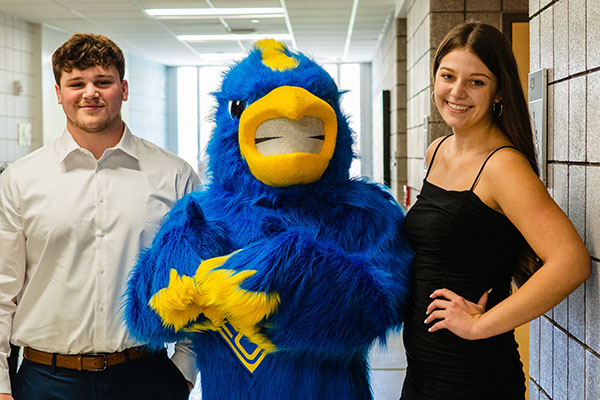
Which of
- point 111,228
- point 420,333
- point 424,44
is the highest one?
point 424,44

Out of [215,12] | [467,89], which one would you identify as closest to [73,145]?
[467,89]

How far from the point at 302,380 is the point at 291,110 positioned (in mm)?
608

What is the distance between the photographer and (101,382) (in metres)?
1.59

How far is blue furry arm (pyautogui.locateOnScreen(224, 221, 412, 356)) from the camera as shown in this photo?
1.27 meters

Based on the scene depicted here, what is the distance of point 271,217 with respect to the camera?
1.43m

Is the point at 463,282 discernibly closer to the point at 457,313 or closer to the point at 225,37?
the point at 457,313

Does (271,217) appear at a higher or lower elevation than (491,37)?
lower

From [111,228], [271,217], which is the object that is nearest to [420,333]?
[271,217]

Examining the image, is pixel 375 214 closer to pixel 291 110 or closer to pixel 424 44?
→ pixel 291 110

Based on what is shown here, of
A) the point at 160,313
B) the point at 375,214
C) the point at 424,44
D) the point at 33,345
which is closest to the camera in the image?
the point at 160,313

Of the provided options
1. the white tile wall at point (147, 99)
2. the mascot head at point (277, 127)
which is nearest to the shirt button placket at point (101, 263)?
the mascot head at point (277, 127)

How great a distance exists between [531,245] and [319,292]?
44 centimetres

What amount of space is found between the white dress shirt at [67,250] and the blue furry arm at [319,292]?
46cm

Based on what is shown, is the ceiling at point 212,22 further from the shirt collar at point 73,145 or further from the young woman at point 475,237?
the young woman at point 475,237
